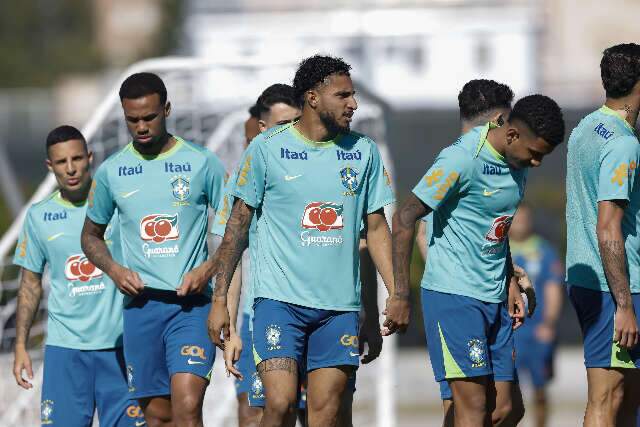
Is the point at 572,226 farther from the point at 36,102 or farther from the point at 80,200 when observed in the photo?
the point at 36,102

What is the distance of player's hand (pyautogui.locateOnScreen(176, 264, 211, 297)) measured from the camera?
8.00 meters

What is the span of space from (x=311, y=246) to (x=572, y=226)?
145 centimetres

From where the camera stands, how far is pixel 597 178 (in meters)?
7.36

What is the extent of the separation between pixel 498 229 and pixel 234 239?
56.6 inches

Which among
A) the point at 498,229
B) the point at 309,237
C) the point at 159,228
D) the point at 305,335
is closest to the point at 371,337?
the point at 305,335

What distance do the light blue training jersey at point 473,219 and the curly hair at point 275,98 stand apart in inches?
64.0

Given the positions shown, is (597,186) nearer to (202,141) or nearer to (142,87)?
A: (142,87)

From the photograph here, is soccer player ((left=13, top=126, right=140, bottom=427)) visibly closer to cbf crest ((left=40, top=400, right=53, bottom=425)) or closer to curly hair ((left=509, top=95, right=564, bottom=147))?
cbf crest ((left=40, top=400, right=53, bottom=425))

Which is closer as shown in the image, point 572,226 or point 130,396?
point 572,226

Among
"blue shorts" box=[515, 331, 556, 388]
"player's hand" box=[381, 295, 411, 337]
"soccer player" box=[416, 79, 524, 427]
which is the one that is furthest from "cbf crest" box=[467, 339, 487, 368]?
"blue shorts" box=[515, 331, 556, 388]

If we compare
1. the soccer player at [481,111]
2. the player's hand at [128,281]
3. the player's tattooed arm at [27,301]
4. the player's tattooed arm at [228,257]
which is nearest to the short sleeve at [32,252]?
the player's tattooed arm at [27,301]

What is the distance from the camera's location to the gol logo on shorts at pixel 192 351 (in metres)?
8.04

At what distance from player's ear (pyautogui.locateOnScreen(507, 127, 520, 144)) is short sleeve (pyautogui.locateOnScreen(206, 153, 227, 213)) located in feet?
6.13

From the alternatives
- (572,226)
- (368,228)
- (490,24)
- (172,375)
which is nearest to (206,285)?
(172,375)
